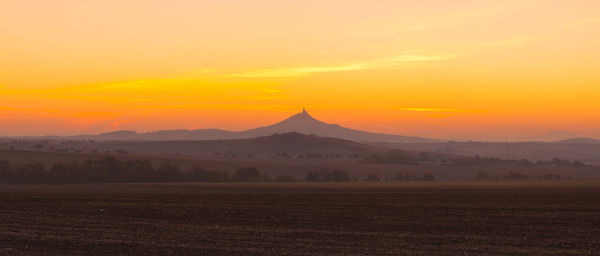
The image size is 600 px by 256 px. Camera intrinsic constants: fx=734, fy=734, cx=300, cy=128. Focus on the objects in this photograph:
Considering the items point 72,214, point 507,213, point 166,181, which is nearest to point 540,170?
point 166,181

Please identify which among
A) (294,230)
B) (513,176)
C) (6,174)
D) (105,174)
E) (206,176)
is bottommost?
(294,230)

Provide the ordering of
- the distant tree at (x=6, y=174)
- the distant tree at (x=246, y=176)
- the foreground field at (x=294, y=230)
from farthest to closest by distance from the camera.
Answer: the distant tree at (x=246, y=176), the distant tree at (x=6, y=174), the foreground field at (x=294, y=230)

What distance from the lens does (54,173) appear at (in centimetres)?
10681

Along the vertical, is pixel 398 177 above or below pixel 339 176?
below

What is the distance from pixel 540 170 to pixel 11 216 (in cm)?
15695

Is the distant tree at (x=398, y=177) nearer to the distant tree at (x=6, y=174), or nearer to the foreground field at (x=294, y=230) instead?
the distant tree at (x=6, y=174)

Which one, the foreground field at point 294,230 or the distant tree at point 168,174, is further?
the distant tree at point 168,174

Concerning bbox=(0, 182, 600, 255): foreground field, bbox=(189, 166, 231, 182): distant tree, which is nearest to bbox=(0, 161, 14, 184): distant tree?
bbox=(189, 166, 231, 182): distant tree

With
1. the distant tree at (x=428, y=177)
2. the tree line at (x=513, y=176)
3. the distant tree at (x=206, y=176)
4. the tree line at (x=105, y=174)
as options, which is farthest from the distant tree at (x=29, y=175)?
the tree line at (x=513, y=176)

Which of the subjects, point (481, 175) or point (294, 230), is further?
point (481, 175)

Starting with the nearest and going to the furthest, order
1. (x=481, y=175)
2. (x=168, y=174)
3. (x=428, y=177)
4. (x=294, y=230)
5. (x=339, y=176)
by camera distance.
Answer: (x=294, y=230) < (x=168, y=174) < (x=339, y=176) < (x=428, y=177) < (x=481, y=175)

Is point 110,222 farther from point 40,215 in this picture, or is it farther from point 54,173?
point 54,173

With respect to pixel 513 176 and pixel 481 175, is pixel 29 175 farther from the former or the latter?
pixel 481 175

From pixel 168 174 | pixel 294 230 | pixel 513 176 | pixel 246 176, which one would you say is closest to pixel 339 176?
pixel 246 176
